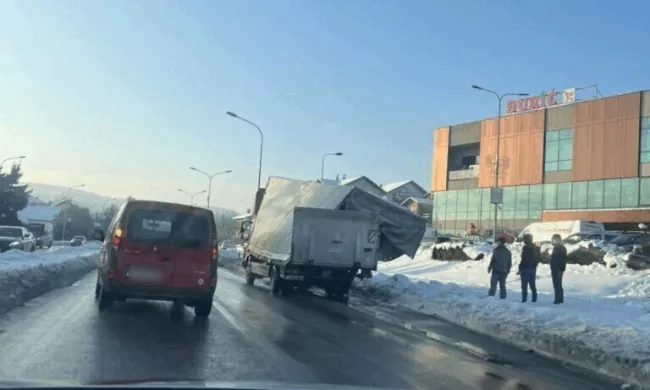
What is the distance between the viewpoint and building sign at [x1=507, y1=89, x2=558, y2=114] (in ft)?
213

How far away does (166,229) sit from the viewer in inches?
478

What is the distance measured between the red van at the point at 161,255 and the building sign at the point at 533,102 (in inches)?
2270

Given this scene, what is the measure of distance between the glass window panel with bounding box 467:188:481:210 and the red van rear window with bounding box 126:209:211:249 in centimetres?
6195

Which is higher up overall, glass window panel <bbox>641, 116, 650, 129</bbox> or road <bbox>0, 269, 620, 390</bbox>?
glass window panel <bbox>641, 116, 650, 129</bbox>

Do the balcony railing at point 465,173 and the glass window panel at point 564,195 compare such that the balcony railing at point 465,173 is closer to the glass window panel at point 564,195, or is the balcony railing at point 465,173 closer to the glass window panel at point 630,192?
the glass window panel at point 564,195

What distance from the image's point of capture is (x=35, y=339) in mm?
9531

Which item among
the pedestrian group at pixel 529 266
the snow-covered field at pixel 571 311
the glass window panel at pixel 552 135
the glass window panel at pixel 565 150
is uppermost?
the glass window panel at pixel 552 135

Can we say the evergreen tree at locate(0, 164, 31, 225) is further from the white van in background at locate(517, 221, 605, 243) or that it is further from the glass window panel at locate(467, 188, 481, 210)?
the white van in background at locate(517, 221, 605, 243)

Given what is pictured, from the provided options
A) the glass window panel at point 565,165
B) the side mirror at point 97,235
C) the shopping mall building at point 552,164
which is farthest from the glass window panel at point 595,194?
the side mirror at point 97,235

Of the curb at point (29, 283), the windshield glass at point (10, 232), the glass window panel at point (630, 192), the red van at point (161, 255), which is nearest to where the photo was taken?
the red van at point (161, 255)

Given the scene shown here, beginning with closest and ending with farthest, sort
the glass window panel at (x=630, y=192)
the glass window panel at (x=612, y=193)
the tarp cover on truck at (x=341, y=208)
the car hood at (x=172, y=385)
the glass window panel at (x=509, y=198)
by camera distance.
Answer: the car hood at (x=172, y=385), the tarp cover on truck at (x=341, y=208), the glass window panel at (x=630, y=192), the glass window panel at (x=612, y=193), the glass window panel at (x=509, y=198)

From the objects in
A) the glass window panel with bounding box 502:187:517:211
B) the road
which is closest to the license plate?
the road

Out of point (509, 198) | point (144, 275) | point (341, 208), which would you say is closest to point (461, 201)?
point (509, 198)

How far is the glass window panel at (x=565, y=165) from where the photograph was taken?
62463mm
